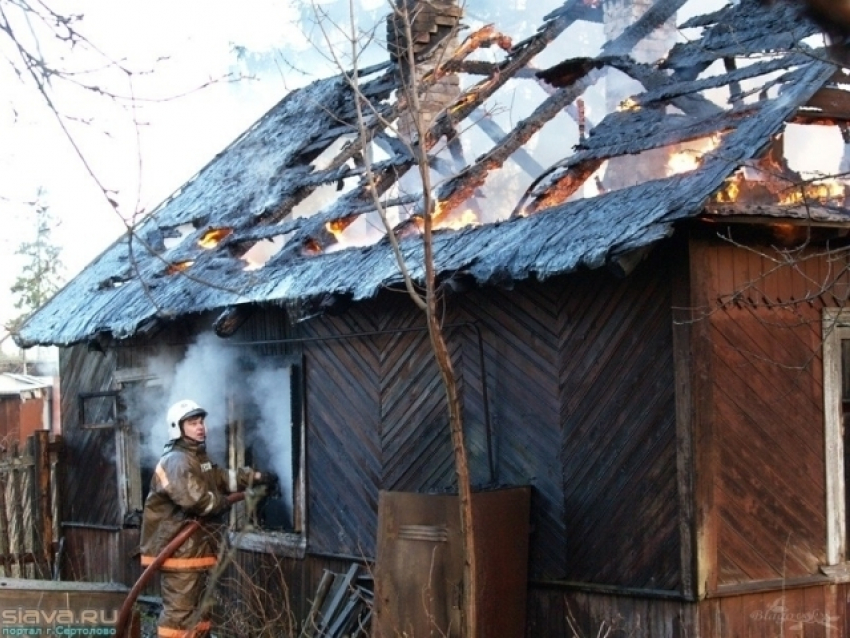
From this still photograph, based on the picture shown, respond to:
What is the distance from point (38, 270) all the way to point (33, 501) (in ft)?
60.8

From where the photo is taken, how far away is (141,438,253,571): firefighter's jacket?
30.8 feet

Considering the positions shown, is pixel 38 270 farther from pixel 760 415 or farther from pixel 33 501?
pixel 760 415

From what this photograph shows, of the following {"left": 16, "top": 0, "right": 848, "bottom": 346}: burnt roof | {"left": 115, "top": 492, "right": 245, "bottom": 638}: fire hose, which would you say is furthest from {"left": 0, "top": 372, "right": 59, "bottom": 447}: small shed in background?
{"left": 115, "top": 492, "right": 245, "bottom": 638}: fire hose

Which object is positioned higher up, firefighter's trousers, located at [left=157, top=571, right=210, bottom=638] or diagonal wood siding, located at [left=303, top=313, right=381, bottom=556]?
diagonal wood siding, located at [left=303, top=313, right=381, bottom=556]

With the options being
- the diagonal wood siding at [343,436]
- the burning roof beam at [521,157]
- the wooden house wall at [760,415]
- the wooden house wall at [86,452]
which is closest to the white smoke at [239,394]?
the diagonal wood siding at [343,436]

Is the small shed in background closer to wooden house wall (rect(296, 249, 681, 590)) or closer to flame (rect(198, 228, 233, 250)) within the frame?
flame (rect(198, 228, 233, 250))

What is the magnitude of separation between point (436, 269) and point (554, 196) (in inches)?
51.3

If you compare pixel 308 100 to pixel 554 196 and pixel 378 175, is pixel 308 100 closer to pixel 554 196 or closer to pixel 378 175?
pixel 378 175

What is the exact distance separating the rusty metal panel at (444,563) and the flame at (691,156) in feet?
8.51

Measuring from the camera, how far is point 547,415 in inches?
344

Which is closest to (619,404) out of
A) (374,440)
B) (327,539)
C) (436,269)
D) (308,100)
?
(436,269)

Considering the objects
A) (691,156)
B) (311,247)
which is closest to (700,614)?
(691,156)

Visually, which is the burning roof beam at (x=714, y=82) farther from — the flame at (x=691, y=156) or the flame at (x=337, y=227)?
the flame at (x=337, y=227)

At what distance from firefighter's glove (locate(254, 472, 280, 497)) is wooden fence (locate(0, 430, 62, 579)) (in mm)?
4976
